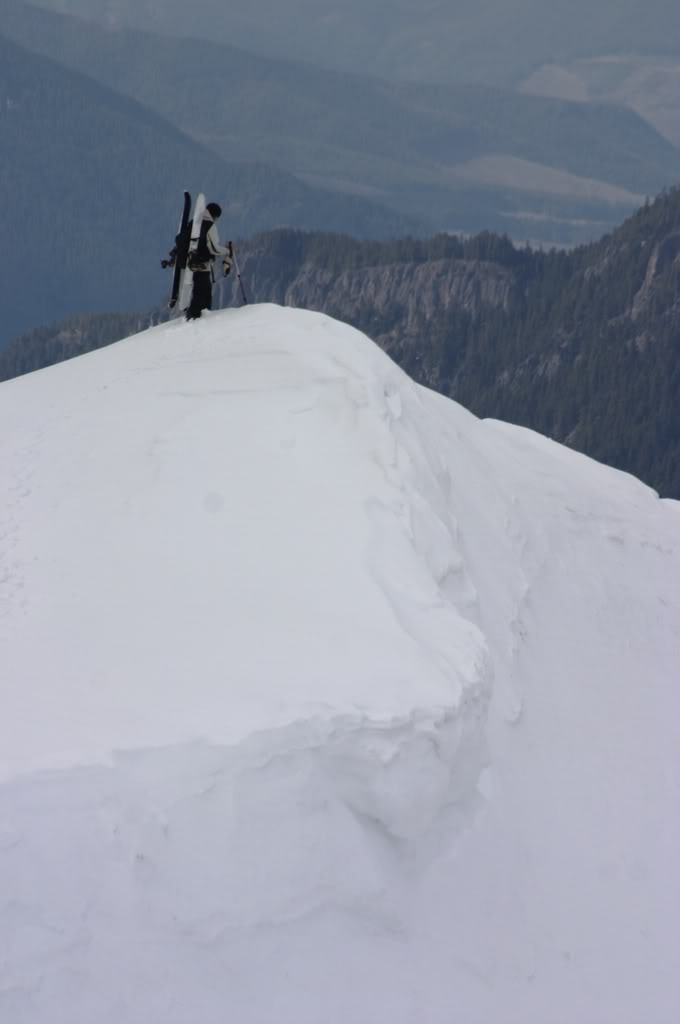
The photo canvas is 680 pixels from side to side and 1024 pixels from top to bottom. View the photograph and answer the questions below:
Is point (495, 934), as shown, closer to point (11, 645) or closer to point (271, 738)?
point (271, 738)

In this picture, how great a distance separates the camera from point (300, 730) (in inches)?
432

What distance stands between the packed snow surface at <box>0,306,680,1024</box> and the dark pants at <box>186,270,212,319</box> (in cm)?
256

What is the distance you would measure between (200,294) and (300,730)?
550 inches

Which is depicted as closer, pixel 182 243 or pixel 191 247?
pixel 191 247

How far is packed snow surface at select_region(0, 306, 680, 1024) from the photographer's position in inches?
400

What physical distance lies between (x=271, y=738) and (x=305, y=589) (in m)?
2.65

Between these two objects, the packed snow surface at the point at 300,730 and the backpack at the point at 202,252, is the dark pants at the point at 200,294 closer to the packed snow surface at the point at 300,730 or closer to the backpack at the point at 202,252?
the backpack at the point at 202,252

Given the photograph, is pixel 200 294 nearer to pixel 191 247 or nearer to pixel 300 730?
pixel 191 247

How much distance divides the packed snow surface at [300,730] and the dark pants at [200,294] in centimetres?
256

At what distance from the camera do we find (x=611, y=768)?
17328 millimetres

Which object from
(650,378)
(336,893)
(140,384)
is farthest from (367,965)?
(650,378)

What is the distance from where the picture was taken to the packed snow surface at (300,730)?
10.2m

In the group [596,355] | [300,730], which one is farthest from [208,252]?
[596,355]

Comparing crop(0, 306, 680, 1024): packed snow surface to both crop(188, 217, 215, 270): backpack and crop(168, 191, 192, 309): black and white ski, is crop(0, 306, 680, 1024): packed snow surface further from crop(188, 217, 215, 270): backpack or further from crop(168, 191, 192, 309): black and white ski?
crop(168, 191, 192, 309): black and white ski
